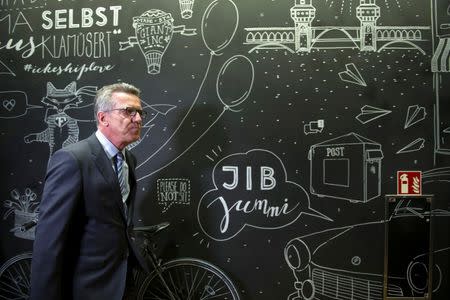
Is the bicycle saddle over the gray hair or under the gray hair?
under

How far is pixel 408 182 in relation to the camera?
2.99 meters

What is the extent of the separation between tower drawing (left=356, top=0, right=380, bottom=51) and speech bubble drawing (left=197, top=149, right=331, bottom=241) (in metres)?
1.28

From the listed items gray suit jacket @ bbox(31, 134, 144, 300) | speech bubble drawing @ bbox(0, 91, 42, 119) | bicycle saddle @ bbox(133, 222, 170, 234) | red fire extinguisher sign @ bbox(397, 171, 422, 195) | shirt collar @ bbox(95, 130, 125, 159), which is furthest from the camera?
speech bubble drawing @ bbox(0, 91, 42, 119)

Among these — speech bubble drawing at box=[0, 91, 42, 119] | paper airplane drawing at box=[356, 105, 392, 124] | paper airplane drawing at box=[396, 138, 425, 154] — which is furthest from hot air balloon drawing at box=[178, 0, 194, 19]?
paper airplane drawing at box=[396, 138, 425, 154]

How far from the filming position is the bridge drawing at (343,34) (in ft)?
9.75

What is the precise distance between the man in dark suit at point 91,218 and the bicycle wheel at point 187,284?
0.69 metres

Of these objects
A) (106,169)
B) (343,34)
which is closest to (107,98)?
(106,169)

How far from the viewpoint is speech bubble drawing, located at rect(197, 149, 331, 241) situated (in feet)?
9.89

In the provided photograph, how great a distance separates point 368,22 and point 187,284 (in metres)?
2.85

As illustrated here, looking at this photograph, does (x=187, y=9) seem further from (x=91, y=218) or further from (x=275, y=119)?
(x=91, y=218)

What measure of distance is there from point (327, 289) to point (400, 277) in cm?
66

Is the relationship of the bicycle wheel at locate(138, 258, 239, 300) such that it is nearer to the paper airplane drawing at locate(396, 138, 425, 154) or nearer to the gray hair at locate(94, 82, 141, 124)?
the gray hair at locate(94, 82, 141, 124)

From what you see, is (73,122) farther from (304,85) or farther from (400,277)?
(400,277)

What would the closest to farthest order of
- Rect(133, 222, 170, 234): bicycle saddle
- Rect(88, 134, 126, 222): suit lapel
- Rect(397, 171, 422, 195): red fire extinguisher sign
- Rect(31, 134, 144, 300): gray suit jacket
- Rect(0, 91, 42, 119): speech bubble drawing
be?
Rect(31, 134, 144, 300): gray suit jacket
Rect(88, 134, 126, 222): suit lapel
Rect(133, 222, 170, 234): bicycle saddle
Rect(397, 171, 422, 195): red fire extinguisher sign
Rect(0, 91, 42, 119): speech bubble drawing
